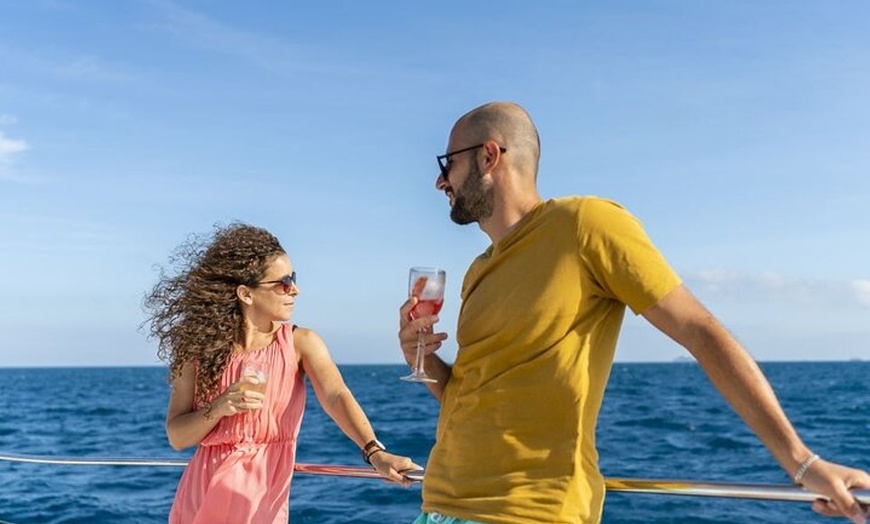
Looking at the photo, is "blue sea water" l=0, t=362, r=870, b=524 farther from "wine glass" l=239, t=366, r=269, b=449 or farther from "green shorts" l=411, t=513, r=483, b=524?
"green shorts" l=411, t=513, r=483, b=524

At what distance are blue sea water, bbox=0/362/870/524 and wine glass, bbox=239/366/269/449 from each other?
12.7ft

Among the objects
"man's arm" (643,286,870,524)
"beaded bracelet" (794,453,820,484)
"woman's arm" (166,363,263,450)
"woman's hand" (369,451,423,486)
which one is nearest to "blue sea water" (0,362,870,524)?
"woman's arm" (166,363,263,450)

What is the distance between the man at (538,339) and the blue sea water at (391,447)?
16.6ft

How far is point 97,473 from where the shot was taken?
11180 mm

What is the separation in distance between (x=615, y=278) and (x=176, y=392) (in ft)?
5.73

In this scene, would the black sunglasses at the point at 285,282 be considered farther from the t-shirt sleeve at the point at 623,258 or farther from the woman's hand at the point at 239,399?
the t-shirt sleeve at the point at 623,258

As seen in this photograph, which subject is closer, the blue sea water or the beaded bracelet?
the beaded bracelet

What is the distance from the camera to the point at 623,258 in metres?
1.94

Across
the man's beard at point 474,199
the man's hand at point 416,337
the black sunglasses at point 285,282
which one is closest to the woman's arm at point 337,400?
the black sunglasses at point 285,282

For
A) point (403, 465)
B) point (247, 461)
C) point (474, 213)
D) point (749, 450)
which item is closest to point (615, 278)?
point (474, 213)

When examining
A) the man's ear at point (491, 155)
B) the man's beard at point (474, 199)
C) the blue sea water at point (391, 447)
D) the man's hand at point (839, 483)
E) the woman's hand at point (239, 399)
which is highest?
the man's ear at point (491, 155)

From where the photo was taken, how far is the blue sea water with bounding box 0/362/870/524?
349 inches

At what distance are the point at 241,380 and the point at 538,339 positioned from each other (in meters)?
1.25

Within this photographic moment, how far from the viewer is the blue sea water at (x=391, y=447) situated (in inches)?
349
